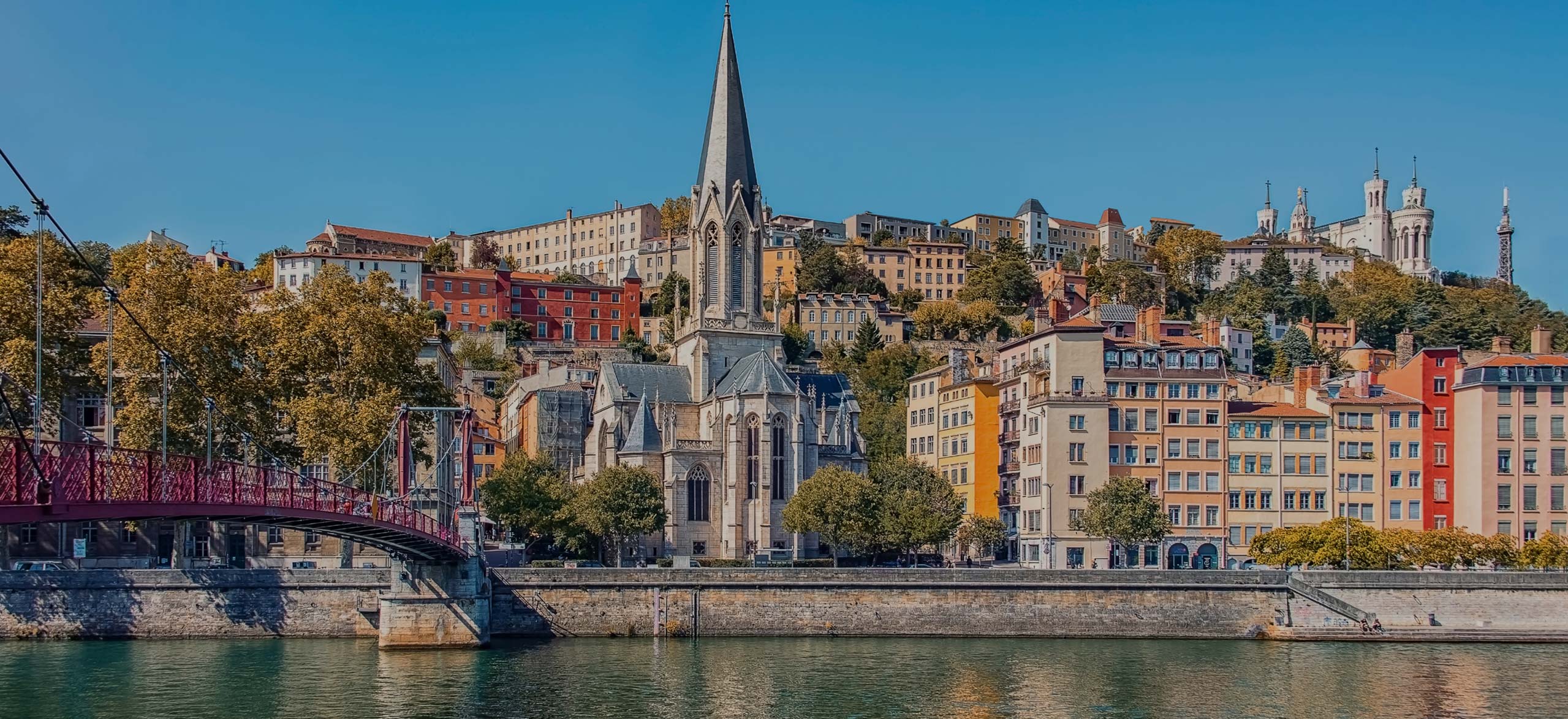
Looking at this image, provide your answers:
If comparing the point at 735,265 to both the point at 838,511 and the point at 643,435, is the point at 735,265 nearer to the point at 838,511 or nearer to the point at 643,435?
the point at 643,435

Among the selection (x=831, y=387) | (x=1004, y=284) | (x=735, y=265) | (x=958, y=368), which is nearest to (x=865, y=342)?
(x=1004, y=284)

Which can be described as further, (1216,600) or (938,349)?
(938,349)

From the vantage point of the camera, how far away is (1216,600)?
55094 millimetres

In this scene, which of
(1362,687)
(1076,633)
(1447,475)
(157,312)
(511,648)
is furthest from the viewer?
(1447,475)

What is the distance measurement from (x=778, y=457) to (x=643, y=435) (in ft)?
21.0

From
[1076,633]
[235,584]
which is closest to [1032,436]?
[1076,633]

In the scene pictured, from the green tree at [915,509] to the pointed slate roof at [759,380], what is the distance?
7.67 meters

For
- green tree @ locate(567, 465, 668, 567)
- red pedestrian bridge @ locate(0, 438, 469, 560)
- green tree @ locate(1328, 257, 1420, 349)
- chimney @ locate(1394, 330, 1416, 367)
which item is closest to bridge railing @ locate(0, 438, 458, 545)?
red pedestrian bridge @ locate(0, 438, 469, 560)

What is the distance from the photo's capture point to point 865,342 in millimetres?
119250

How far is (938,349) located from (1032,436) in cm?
5591

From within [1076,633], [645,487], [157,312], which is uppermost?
[157,312]

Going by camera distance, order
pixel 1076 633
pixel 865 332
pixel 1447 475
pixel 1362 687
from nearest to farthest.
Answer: pixel 1362 687
pixel 1076 633
pixel 1447 475
pixel 865 332

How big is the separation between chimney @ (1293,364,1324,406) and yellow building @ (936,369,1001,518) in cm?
1289

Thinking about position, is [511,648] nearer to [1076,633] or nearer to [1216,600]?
[1076,633]
